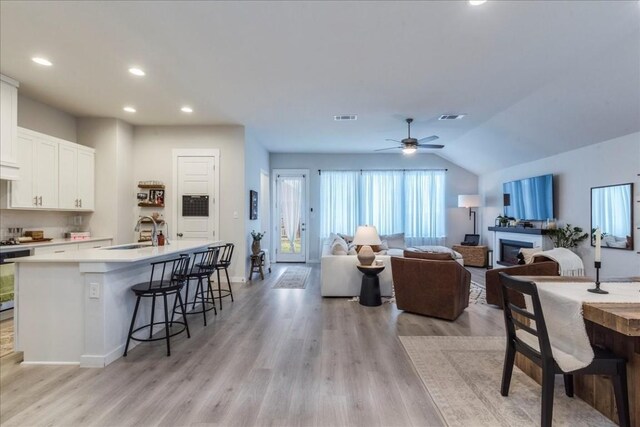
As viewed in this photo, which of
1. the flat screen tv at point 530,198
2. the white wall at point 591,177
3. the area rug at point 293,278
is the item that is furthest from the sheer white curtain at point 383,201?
the white wall at point 591,177

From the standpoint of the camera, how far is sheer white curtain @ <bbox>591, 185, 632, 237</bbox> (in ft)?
13.8

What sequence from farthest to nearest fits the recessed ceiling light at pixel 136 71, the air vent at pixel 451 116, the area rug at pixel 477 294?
1. the air vent at pixel 451 116
2. the area rug at pixel 477 294
3. the recessed ceiling light at pixel 136 71

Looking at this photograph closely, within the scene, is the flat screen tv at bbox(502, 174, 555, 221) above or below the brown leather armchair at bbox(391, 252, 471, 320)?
above

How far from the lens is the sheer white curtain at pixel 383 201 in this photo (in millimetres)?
8117

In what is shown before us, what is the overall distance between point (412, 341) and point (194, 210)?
4.39 metres

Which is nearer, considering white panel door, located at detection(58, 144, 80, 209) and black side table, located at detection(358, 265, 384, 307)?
black side table, located at detection(358, 265, 384, 307)

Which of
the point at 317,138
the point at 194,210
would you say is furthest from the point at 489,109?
the point at 194,210

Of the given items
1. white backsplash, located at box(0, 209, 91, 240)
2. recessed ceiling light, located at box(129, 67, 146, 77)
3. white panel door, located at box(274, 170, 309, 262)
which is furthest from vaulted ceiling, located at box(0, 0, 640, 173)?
white panel door, located at box(274, 170, 309, 262)

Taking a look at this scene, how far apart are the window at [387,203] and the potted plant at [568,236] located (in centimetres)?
285

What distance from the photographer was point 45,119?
4.73m

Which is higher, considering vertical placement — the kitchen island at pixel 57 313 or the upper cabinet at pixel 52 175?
the upper cabinet at pixel 52 175

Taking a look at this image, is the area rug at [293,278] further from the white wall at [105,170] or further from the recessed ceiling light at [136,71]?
the recessed ceiling light at [136,71]

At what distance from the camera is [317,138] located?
6.69 m

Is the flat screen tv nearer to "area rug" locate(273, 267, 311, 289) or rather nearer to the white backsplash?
"area rug" locate(273, 267, 311, 289)
